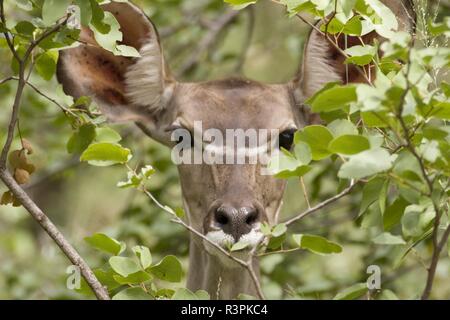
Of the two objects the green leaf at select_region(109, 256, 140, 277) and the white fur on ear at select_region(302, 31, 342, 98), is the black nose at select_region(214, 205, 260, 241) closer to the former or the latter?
Answer: the green leaf at select_region(109, 256, 140, 277)

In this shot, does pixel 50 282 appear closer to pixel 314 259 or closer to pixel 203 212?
pixel 314 259

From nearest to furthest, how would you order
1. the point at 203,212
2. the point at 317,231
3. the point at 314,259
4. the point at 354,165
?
the point at 354,165 → the point at 203,212 → the point at 317,231 → the point at 314,259

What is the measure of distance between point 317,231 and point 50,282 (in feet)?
6.72

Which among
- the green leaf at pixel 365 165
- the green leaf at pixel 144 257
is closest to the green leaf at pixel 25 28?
the green leaf at pixel 144 257

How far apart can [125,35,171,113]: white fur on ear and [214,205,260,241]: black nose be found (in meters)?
1.36

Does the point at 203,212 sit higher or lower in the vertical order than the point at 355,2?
lower

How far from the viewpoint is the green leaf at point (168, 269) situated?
3477 millimetres

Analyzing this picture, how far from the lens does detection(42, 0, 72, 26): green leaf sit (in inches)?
137

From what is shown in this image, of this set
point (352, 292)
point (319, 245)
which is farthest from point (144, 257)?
point (352, 292)

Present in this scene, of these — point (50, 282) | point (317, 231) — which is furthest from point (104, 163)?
point (50, 282)

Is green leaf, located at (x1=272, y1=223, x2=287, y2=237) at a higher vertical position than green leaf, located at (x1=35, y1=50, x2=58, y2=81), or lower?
lower

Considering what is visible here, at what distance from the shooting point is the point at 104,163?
141 inches

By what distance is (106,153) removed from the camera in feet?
11.6

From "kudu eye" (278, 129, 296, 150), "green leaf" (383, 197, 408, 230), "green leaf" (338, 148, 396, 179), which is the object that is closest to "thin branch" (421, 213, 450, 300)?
"green leaf" (383, 197, 408, 230)
